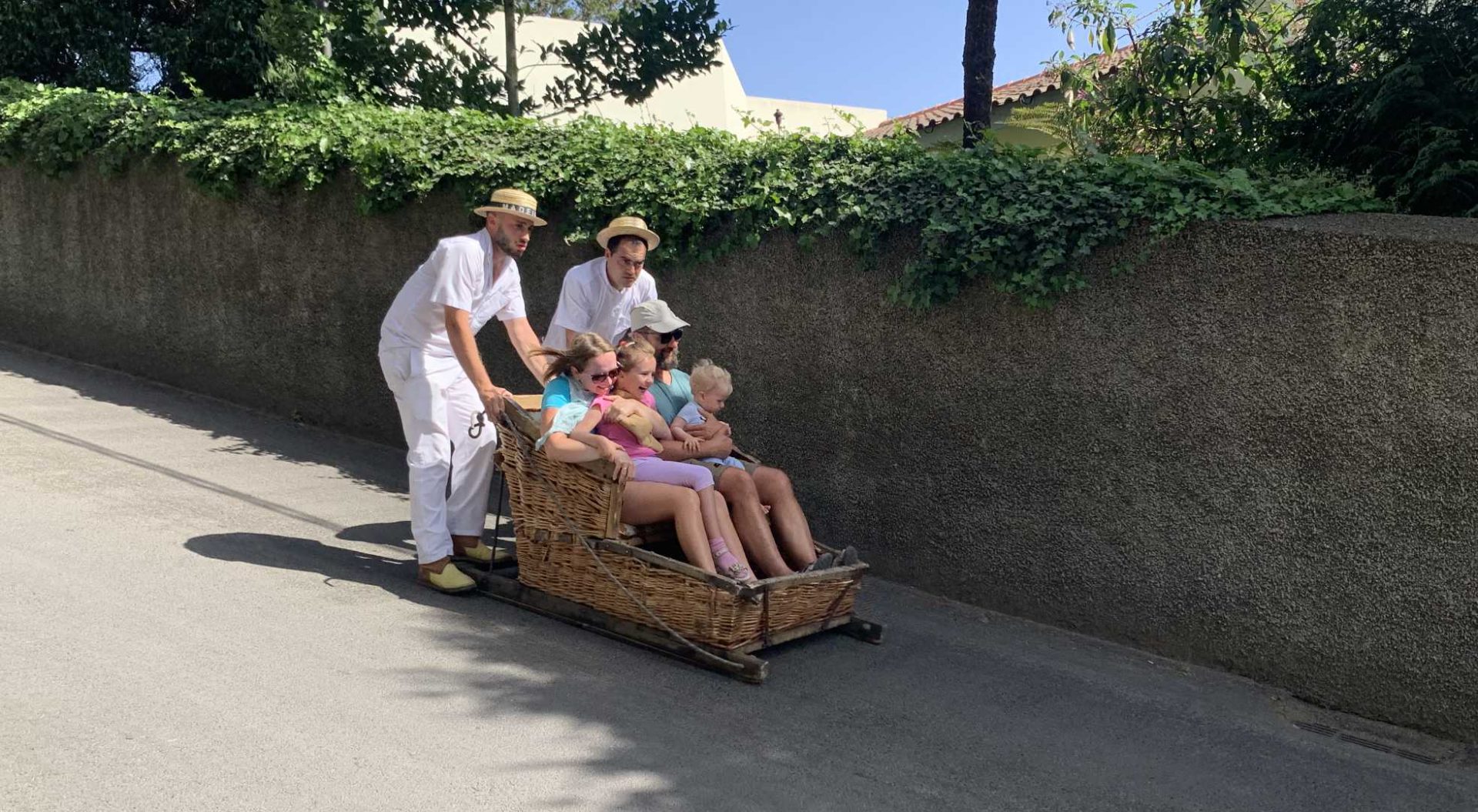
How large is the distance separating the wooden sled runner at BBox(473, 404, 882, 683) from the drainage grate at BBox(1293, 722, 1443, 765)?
6.23ft

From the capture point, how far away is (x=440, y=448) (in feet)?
22.2

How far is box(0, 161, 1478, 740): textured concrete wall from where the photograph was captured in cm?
557

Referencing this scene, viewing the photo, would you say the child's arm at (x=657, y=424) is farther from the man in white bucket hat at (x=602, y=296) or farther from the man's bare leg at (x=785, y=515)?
the man in white bucket hat at (x=602, y=296)

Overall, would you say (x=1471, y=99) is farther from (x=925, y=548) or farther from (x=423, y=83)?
(x=423, y=83)

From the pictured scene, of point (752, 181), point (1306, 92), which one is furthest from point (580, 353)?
point (1306, 92)

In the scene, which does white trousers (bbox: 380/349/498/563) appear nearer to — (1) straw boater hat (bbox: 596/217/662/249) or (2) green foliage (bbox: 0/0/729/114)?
(1) straw boater hat (bbox: 596/217/662/249)

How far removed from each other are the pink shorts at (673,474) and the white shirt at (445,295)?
125cm

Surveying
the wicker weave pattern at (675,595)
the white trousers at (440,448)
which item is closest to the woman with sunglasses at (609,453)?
the wicker weave pattern at (675,595)

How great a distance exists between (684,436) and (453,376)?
1.30m

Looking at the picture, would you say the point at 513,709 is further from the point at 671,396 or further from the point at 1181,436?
the point at 1181,436

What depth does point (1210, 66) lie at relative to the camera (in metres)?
7.93

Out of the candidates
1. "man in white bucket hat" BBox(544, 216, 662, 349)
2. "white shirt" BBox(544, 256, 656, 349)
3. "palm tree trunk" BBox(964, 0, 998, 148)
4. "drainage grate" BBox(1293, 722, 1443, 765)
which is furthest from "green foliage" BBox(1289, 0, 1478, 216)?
"white shirt" BBox(544, 256, 656, 349)

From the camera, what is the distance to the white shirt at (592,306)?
282 inches

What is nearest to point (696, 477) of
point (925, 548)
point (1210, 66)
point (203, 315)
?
point (925, 548)
